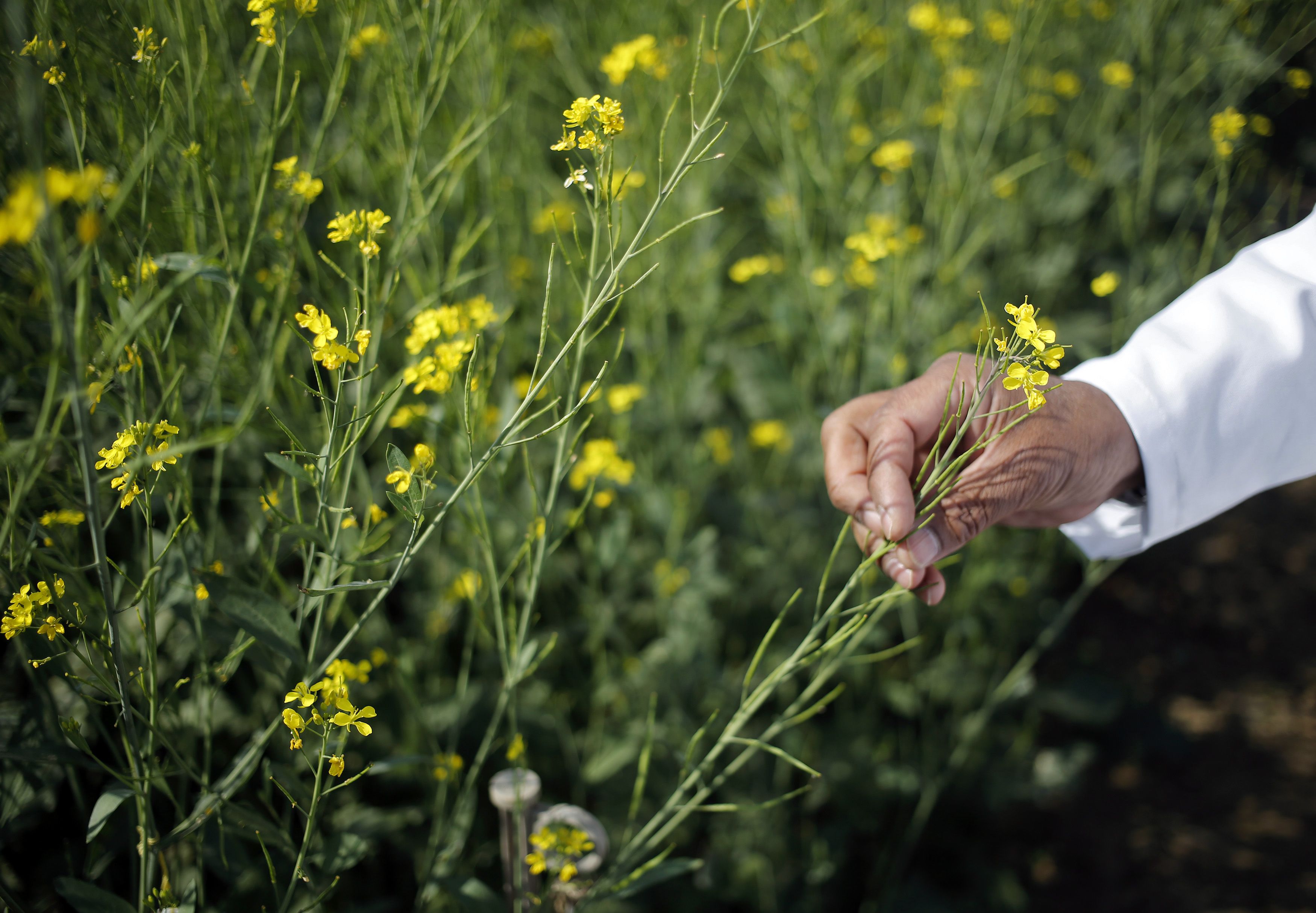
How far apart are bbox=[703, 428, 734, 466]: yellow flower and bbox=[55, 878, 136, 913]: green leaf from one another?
48.6 inches

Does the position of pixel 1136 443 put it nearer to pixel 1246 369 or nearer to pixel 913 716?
pixel 1246 369

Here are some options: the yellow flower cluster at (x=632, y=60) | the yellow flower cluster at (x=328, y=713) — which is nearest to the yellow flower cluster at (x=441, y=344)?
the yellow flower cluster at (x=328, y=713)

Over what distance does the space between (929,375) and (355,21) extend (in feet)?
2.89

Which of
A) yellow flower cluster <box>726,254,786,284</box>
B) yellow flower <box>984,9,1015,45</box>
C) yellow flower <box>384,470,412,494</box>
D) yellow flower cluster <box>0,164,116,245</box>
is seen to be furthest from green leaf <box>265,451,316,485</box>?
yellow flower <box>984,9,1015,45</box>

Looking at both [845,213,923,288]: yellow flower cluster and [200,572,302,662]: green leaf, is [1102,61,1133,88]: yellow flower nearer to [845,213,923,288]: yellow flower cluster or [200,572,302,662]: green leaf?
[845,213,923,288]: yellow flower cluster

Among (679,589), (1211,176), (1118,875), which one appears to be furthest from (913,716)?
(1211,176)

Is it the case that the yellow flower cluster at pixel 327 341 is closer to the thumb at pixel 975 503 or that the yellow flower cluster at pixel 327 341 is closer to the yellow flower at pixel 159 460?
the yellow flower at pixel 159 460

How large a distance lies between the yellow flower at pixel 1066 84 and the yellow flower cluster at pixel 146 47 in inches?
80.8

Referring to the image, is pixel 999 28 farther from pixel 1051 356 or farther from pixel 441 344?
pixel 441 344

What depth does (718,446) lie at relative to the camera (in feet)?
5.57

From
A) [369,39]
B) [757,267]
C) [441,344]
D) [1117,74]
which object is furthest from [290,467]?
[1117,74]

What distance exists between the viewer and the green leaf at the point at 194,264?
2.57 feet

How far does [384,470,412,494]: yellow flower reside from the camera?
0.67 metres

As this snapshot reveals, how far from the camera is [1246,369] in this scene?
0.93m
